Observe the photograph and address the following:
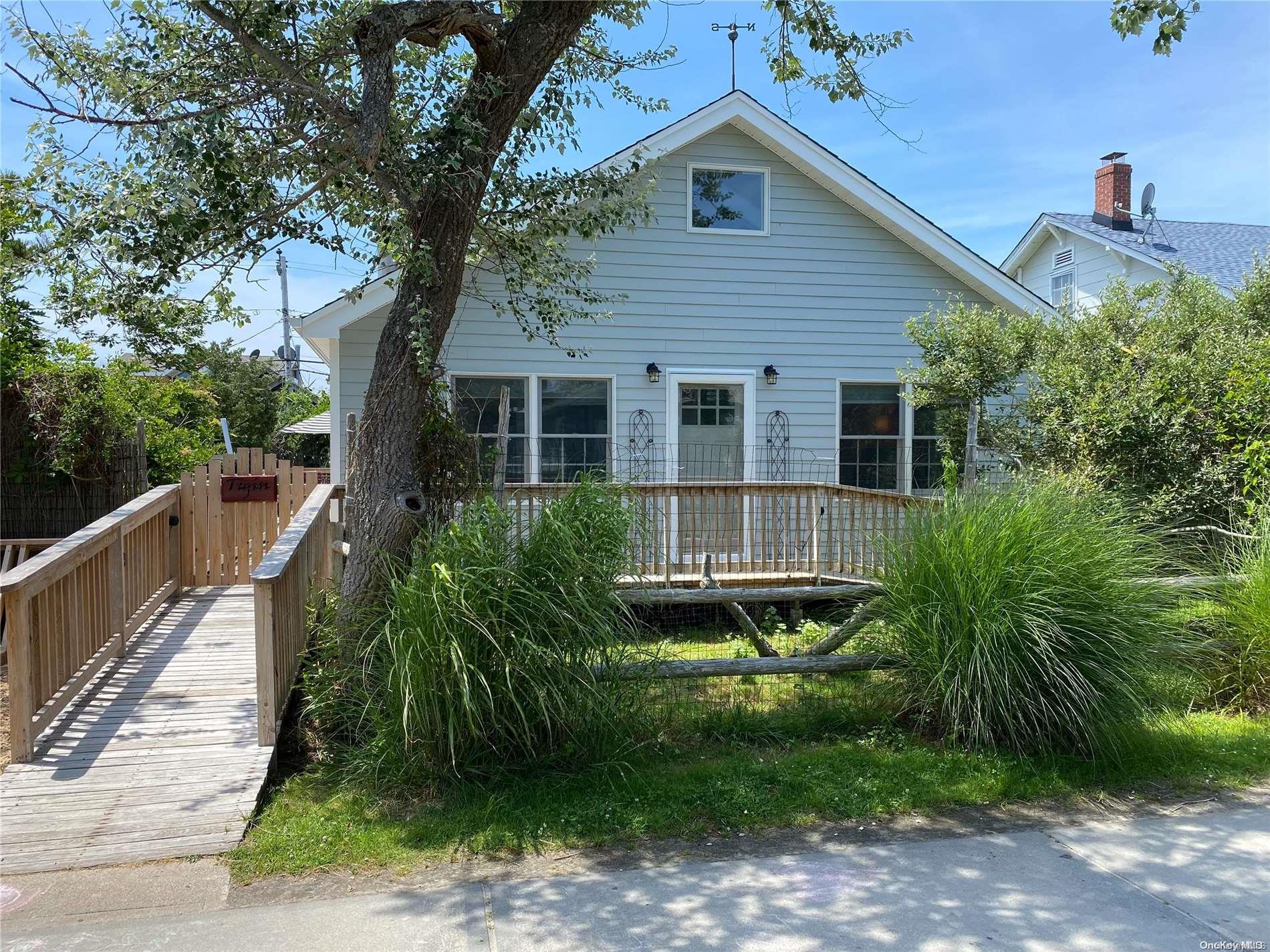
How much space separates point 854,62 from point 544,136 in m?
2.37

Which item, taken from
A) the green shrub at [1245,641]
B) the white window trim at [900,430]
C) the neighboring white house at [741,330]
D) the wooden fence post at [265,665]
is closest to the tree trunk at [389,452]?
the wooden fence post at [265,665]

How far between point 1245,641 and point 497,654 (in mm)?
5224

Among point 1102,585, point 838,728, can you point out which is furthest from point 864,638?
point 1102,585

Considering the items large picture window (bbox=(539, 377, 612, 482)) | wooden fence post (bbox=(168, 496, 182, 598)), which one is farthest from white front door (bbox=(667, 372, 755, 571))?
wooden fence post (bbox=(168, 496, 182, 598))

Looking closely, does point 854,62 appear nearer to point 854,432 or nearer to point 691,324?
point 691,324

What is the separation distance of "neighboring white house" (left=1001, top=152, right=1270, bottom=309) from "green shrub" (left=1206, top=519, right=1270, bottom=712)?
41.1 feet

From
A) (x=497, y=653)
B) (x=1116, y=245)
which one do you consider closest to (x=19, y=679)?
(x=497, y=653)

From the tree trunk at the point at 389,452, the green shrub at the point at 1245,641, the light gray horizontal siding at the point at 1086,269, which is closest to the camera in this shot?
the tree trunk at the point at 389,452

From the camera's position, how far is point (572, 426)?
10992 millimetres

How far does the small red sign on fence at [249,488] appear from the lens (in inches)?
354

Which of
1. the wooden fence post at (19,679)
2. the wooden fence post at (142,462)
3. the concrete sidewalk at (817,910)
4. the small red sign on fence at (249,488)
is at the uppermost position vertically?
the wooden fence post at (142,462)

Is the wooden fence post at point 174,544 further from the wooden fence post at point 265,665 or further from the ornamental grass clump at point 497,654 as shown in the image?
the ornamental grass clump at point 497,654

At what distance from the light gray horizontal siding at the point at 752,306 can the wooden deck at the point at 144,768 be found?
16.7ft

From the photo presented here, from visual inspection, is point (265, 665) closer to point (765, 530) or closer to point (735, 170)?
point (765, 530)
